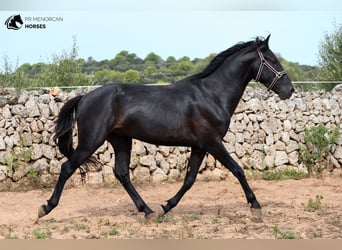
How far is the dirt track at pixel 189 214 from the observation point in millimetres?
5914

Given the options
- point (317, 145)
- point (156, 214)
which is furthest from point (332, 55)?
point (156, 214)

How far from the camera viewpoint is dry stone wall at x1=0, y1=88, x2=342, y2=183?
30.7 feet

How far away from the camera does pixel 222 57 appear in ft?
22.1

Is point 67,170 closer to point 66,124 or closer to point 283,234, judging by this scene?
point 66,124

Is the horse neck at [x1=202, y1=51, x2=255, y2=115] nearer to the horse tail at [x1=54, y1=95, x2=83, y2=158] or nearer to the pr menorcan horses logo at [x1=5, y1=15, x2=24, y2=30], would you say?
the horse tail at [x1=54, y1=95, x2=83, y2=158]

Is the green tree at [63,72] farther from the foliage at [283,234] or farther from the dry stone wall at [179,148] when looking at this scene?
the foliage at [283,234]

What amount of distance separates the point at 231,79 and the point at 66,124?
2.21 meters

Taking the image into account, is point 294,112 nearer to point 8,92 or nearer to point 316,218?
point 316,218

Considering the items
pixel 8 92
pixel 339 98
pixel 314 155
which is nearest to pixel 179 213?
pixel 314 155

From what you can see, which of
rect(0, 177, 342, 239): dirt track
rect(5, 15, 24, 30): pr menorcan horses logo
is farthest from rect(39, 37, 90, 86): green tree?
rect(0, 177, 342, 239): dirt track

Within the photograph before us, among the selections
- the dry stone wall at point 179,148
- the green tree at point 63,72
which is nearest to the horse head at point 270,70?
the dry stone wall at point 179,148

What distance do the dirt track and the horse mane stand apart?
185cm

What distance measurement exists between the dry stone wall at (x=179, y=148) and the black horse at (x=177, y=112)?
2510 mm

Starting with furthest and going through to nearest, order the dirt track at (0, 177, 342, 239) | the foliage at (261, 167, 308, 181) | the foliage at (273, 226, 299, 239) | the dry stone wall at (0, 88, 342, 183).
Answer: the foliage at (261, 167, 308, 181), the dry stone wall at (0, 88, 342, 183), the dirt track at (0, 177, 342, 239), the foliage at (273, 226, 299, 239)
